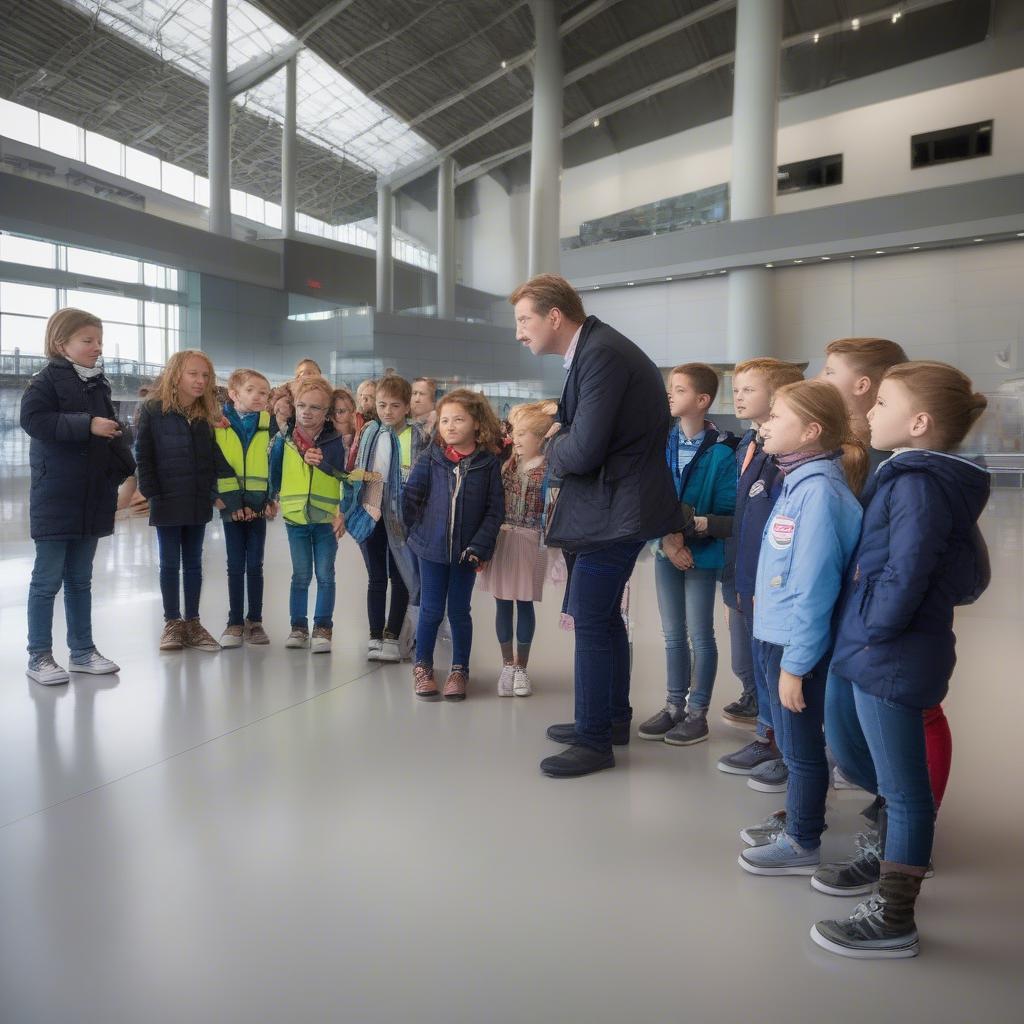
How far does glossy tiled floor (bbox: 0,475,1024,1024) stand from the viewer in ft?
5.16

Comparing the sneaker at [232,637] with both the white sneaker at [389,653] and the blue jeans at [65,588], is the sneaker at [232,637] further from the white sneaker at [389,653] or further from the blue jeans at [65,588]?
the white sneaker at [389,653]

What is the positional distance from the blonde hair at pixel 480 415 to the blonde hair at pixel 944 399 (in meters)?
2.04

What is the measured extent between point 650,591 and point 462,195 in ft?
43.1

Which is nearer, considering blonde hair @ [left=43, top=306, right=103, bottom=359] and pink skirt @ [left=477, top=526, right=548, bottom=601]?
blonde hair @ [left=43, top=306, right=103, bottom=359]

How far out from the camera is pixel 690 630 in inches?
127

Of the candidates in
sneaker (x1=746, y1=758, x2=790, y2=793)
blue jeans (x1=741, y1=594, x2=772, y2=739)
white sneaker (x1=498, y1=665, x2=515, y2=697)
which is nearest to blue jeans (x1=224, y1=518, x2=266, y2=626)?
white sneaker (x1=498, y1=665, x2=515, y2=697)

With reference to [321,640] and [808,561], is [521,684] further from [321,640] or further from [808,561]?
[808,561]

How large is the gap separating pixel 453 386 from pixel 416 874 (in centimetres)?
1455

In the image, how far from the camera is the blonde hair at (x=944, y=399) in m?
1.77

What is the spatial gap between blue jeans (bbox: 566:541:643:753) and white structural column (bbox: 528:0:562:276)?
638 inches

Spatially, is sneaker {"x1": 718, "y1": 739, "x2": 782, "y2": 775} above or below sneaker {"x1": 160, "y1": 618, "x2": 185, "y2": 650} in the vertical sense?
below

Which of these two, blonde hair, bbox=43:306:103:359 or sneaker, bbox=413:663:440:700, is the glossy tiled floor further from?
blonde hair, bbox=43:306:103:359

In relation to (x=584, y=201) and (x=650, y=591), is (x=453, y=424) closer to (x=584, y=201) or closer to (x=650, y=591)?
(x=650, y=591)

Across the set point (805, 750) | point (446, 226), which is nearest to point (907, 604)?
point (805, 750)
